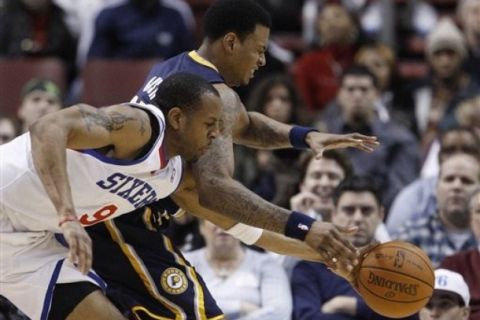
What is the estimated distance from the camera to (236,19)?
5582 mm

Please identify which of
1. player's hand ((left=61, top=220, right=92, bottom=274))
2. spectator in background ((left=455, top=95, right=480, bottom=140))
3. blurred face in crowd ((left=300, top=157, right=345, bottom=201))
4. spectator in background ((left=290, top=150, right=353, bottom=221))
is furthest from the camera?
spectator in background ((left=455, top=95, right=480, bottom=140))

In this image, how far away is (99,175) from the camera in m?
4.93

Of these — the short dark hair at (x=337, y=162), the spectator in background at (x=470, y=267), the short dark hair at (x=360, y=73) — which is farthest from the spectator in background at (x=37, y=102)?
the spectator in background at (x=470, y=267)

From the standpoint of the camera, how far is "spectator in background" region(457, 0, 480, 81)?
9.38 meters

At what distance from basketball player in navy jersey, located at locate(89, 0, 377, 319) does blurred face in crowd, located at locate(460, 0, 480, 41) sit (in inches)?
161

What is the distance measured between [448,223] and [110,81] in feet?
10.6

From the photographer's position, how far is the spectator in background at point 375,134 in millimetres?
8500

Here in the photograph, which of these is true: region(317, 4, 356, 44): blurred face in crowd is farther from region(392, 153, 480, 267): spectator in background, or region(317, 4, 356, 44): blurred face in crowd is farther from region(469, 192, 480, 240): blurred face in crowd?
region(469, 192, 480, 240): blurred face in crowd

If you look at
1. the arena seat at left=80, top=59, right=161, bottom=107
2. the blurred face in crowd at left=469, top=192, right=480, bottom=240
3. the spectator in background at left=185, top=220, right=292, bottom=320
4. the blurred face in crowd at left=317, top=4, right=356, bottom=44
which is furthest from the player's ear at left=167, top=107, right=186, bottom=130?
the blurred face in crowd at left=317, top=4, right=356, bottom=44

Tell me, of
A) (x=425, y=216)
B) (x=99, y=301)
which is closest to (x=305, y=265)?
(x=425, y=216)

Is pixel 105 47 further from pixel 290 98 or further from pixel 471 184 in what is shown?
pixel 471 184

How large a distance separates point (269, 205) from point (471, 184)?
2.77 metres

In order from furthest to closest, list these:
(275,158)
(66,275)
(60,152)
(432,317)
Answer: (275,158) → (432,317) → (66,275) → (60,152)

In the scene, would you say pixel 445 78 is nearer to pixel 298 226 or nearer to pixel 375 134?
pixel 375 134
